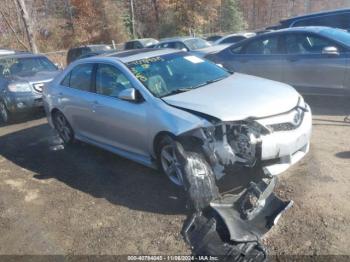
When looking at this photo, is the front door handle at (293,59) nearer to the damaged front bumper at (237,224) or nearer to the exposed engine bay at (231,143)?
the exposed engine bay at (231,143)

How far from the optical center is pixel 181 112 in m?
4.26

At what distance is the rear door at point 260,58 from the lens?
24.8 ft

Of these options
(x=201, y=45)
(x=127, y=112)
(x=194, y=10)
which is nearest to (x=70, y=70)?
(x=127, y=112)

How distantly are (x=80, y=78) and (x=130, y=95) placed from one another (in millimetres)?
1724

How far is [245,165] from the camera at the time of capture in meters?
3.95

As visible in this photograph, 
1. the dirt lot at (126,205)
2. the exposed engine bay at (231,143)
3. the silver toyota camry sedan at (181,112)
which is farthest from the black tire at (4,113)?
the exposed engine bay at (231,143)

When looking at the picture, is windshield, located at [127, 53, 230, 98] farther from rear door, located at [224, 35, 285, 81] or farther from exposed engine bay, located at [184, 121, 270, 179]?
rear door, located at [224, 35, 285, 81]

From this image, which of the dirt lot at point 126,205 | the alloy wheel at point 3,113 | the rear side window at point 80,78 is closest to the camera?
the dirt lot at point 126,205

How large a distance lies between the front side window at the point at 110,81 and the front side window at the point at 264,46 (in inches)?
147

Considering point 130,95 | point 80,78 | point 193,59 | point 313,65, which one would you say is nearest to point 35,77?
point 80,78

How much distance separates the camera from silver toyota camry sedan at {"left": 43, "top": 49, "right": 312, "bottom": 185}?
3.96m

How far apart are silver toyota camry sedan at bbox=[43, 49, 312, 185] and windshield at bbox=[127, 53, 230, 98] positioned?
0.01 metres

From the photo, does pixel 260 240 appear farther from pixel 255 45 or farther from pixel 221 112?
pixel 255 45

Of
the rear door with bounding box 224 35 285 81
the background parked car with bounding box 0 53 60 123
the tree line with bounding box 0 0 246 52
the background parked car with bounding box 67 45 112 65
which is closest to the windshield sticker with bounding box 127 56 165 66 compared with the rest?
the rear door with bounding box 224 35 285 81
